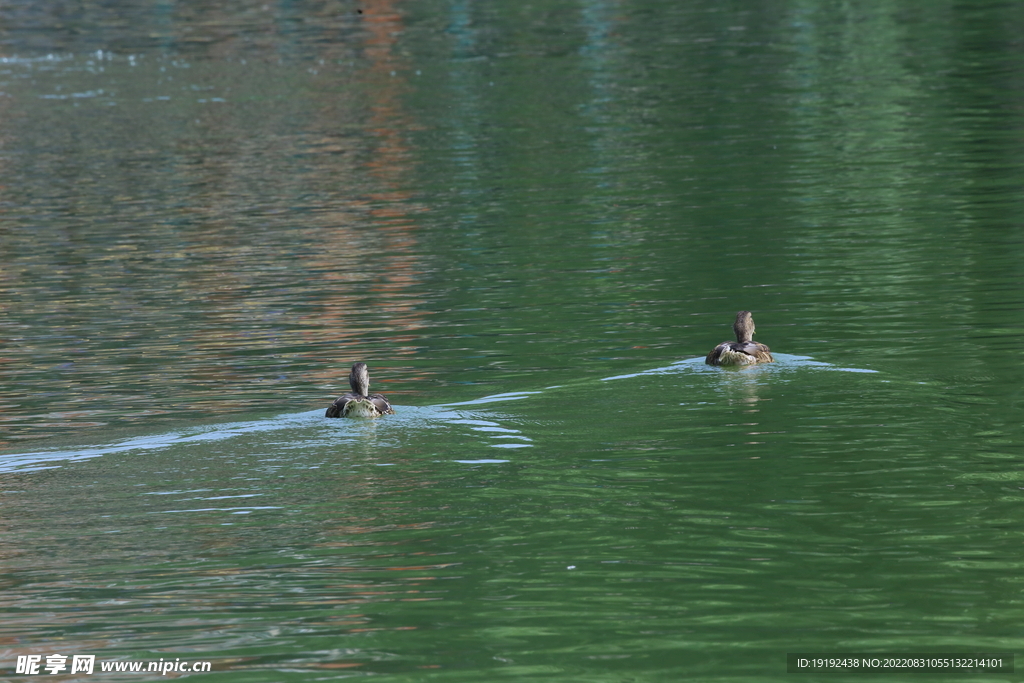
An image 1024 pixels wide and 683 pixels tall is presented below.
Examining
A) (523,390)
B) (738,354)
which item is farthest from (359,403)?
(738,354)

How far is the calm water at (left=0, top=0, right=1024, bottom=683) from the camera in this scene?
10016 millimetres

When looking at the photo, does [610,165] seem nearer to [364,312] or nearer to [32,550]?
[364,312]

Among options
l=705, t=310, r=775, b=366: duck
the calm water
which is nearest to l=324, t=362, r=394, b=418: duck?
the calm water

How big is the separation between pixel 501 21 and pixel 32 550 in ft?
205

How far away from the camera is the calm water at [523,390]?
32.9 feet

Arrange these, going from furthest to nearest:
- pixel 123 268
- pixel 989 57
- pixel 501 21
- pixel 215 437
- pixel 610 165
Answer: pixel 501 21 → pixel 989 57 → pixel 610 165 → pixel 123 268 → pixel 215 437

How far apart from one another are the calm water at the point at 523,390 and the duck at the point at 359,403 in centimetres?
15

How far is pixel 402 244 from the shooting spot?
25984 mm

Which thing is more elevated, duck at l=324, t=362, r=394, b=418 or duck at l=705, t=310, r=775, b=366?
duck at l=324, t=362, r=394, b=418

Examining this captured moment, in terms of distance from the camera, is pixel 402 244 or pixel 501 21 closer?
pixel 402 244

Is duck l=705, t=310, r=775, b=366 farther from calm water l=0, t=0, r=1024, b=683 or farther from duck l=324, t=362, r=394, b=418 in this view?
duck l=324, t=362, r=394, b=418

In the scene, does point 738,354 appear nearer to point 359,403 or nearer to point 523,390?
point 523,390

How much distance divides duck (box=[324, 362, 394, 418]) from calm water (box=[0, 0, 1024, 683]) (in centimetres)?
15

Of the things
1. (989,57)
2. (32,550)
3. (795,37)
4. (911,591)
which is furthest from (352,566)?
(795,37)
